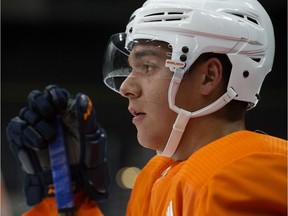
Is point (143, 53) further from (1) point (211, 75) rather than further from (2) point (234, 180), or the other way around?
(2) point (234, 180)

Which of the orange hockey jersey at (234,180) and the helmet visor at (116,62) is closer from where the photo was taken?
the orange hockey jersey at (234,180)

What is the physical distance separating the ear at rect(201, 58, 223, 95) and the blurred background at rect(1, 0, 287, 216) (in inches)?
38.3

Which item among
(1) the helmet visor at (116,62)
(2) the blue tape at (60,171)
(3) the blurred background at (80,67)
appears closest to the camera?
(1) the helmet visor at (116,62)

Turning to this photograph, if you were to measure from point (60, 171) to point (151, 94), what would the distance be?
463 millimetres

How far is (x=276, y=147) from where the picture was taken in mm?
1080

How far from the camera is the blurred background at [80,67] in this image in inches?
108

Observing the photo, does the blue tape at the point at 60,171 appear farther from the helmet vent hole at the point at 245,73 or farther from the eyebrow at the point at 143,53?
the helmet vent hole at the point at 245,73

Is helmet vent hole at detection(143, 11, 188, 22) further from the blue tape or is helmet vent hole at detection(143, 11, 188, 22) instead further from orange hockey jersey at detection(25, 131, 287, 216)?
the blue tape

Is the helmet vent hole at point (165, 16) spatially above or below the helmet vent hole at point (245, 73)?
above

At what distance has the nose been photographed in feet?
3.94

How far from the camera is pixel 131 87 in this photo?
3.95ft

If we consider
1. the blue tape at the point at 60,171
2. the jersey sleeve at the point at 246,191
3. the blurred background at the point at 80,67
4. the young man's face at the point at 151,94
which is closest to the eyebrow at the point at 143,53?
the young man's face at the point at 151,94

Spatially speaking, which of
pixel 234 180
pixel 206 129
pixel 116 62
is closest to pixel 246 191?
pixel 234 180

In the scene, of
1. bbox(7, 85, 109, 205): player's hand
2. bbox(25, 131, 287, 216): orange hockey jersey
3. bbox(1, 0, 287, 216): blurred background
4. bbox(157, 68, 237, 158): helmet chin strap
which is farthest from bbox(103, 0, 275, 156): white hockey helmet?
bbox(1, 0, 287, 216): blurred background
